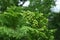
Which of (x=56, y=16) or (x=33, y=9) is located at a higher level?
(x=33, y=9)

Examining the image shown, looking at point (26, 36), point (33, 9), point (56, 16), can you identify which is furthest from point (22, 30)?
point (56, 16)

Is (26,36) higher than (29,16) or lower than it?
lower

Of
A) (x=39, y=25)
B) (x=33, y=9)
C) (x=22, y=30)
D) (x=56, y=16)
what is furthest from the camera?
(x=56, y=16)

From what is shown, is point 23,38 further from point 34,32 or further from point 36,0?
point 36,0

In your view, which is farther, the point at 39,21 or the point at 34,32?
the point at 39,21

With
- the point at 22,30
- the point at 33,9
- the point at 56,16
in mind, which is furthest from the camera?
the point at 56,16

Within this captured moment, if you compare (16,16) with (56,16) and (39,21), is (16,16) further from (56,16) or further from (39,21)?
(56,16)

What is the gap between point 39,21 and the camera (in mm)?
7676

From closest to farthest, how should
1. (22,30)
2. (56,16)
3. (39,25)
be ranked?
1. (22,30)
2. (39,25)
3. (56,16)

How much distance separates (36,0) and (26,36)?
A: 6.99 feet

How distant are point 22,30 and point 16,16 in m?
0.50

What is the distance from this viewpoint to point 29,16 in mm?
7422

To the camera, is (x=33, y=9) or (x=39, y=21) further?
(x=33, y=9)

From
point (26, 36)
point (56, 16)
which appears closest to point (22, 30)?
point (26, 36)
